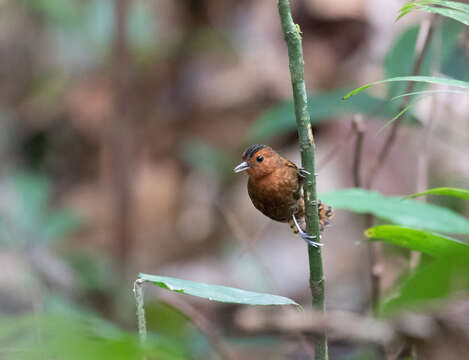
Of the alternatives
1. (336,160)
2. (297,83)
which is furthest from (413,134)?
(297,83)

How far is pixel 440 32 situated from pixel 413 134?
2332mm

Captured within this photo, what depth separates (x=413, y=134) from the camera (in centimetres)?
491

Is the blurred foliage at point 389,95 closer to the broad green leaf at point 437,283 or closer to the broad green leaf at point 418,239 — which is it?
the broad green leaf at point 418,239

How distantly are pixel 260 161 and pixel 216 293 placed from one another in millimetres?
555

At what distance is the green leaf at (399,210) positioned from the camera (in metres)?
1.58

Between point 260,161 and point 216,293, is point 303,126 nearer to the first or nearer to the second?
point 216,293

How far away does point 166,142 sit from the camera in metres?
6.32

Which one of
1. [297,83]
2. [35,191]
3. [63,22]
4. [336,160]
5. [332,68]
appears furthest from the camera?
[63,22]

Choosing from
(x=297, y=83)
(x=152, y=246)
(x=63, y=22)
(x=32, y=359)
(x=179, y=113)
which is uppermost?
(x=63, y=22)

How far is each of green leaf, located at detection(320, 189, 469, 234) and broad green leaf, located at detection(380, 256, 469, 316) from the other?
31.5 inches

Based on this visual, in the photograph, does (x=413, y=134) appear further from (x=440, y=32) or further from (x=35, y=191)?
(x=35, y=191)

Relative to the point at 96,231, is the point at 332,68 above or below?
above

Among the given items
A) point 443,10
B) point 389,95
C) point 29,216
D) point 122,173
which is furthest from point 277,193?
point 29,216

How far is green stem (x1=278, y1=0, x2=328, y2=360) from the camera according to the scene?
3.60 ft
